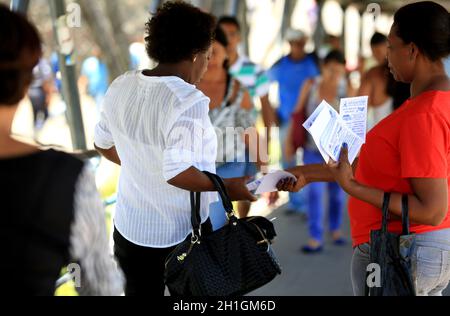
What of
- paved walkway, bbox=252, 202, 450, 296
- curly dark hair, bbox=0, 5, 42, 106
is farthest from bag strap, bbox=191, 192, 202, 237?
paved walkway, bbox=252, 202, 450, 296

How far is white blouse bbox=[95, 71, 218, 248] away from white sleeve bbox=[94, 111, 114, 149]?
6 cm

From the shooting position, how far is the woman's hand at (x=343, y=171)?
2.27 meters

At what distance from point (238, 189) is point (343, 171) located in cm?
42

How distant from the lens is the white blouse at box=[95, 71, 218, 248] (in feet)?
7.65

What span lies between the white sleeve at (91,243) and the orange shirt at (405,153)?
1.11 meters

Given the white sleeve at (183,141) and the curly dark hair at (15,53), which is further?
the white sleeve at (183,141)

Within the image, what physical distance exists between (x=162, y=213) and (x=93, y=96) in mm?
11138

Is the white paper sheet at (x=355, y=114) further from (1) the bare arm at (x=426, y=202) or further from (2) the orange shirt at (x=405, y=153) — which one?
(1) the bare arm at (x=426, y=202)

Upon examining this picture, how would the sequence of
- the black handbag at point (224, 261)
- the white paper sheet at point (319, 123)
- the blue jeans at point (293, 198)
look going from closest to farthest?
the white paper sheet at point (319, 123) < the black handbag at point (224, 261) < the blue jeans at point (293, 198)

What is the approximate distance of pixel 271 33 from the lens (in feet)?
41.7

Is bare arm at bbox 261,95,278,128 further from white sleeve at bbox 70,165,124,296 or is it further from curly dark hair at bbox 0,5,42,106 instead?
curly dark hair at bbox 0,5,42,106

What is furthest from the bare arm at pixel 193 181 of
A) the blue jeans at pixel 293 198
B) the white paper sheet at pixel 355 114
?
the blue jeans at pixel 293 198
